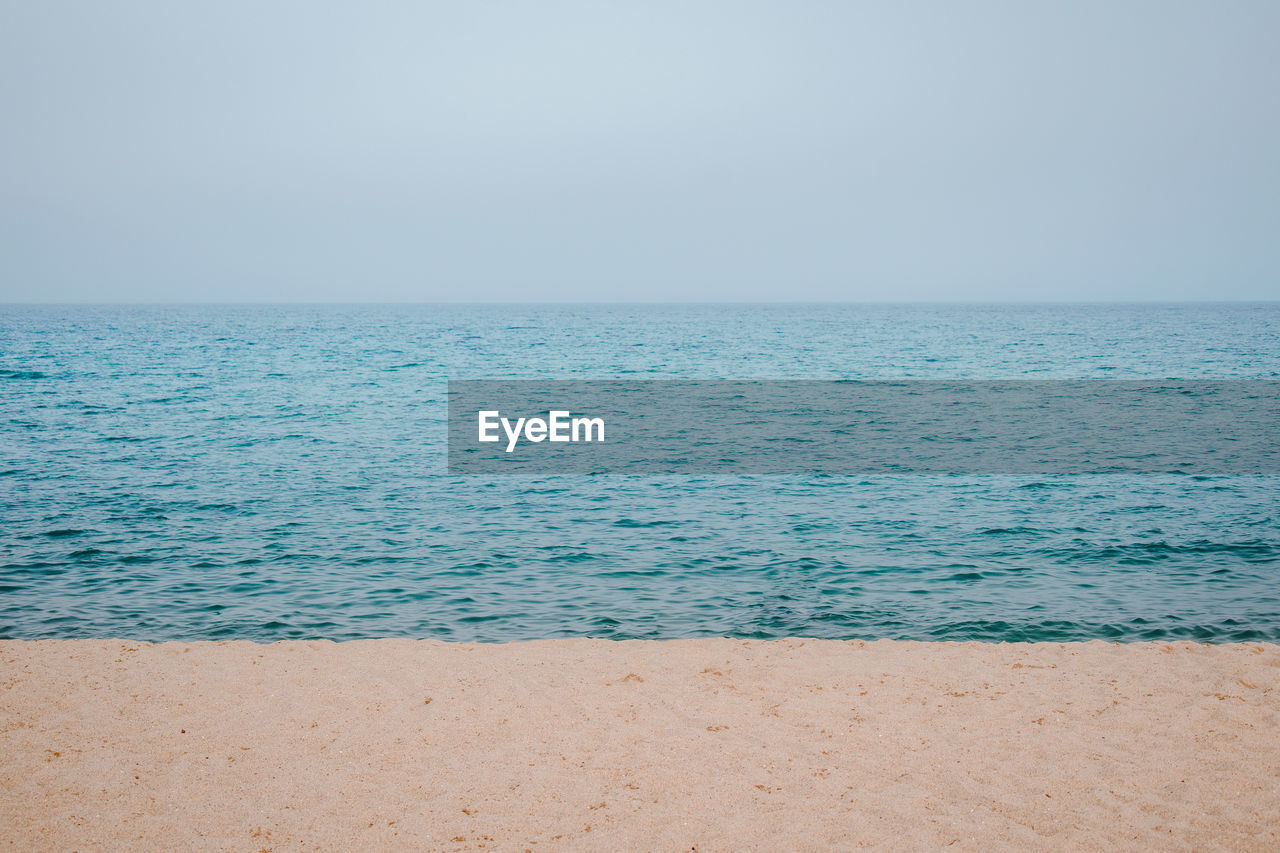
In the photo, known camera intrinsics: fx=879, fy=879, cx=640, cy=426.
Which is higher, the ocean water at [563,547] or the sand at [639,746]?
the sand at [639,746]

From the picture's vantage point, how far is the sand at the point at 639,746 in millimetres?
7355

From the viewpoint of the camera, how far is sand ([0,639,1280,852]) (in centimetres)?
736

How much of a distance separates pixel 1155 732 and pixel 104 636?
45.0 feet

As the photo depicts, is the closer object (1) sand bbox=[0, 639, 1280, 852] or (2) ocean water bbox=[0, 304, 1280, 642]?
(1) sand bbox=[0, 639, 1280, 852]

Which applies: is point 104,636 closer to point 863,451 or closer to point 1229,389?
point 863,451

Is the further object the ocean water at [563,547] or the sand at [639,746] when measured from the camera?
the ocean water at [563,547]

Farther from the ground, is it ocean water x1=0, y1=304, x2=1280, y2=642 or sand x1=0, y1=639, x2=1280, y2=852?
sand x1=0, y1=639, x2=1280, y2=852

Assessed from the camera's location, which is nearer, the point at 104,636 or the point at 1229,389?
the point at 104,636

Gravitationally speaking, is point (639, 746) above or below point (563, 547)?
above

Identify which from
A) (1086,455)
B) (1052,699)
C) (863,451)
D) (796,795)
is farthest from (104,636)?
(1086,455)

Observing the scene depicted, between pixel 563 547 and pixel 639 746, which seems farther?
pixel 563 547

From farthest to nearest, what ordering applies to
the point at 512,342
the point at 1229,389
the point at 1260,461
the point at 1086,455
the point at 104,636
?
1. the point at 512,342
2. the point at 1229,389
3. the point at 1086,455
4. the point at 1260,461
5. the point at 104,636

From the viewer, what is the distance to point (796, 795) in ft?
25.8

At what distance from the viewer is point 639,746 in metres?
8.86
